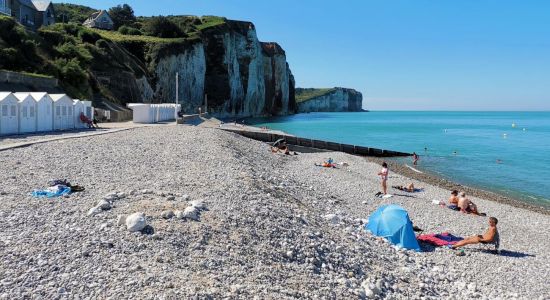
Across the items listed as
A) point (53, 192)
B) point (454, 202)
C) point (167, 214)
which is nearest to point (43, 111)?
point (53, 192)

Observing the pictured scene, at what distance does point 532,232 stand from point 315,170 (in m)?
12.6

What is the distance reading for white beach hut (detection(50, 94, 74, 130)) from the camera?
3047 cm

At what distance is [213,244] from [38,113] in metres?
24.3

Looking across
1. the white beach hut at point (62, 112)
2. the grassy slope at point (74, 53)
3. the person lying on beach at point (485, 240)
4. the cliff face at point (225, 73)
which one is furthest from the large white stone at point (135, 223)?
the cliff face at point (225, 73)

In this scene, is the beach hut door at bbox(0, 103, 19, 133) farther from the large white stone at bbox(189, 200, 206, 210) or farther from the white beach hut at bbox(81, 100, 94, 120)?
A: the large white stone at bbox(189, 200, 206, 210)

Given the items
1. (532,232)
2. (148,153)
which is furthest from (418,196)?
(148,153)

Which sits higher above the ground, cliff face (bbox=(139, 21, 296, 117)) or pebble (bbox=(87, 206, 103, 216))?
cliff face (bbox=(139, 21, 296, 117))

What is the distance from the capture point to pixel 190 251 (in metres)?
8.25

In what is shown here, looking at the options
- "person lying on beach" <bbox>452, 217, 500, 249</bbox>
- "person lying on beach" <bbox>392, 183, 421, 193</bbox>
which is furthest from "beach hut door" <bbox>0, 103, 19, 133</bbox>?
"person lying on beach" <bbox>452, 217, 500, 249</bbox>

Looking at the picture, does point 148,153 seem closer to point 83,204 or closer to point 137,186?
point 137,186

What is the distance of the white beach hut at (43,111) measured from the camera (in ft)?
93.0

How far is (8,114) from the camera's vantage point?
83.6ft

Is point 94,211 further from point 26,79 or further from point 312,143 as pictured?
point 312,143

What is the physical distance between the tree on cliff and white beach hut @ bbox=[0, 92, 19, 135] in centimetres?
8090
